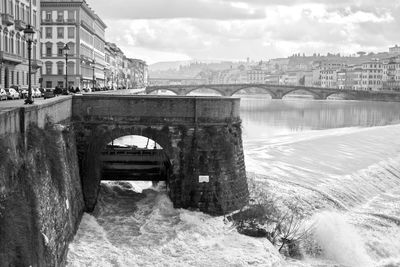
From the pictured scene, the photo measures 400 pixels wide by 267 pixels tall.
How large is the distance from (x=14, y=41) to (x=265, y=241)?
117ft

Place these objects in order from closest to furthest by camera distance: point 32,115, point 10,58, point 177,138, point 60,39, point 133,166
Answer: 1. point 32,115
2. point 177,138
3. point 133,166
4. point 10,58
5. point 60,39

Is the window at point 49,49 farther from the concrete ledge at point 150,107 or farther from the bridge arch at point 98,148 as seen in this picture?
the bridge arch at point 98,148

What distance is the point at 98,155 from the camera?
2402 centimetres

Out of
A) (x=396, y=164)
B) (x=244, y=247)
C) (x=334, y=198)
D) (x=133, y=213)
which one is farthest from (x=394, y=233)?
(x=396, y=164)

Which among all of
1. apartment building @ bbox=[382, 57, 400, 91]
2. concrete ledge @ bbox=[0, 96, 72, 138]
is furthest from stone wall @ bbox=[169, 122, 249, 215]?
apartment building @ bbox=[382, 57, 400, 91]

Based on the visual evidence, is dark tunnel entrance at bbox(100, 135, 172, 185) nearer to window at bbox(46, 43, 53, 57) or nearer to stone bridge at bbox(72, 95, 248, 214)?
stone bridge at bbox(72, 95, 248, 214)

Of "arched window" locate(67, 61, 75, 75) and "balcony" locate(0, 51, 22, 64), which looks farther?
"arched window" locate(67, 61, 75, 75)

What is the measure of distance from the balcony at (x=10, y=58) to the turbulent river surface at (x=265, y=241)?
1991 cm

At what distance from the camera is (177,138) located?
78.6 feet

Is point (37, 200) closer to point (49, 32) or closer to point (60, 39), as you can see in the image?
point (60, 39)

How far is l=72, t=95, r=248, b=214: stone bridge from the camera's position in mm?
23766

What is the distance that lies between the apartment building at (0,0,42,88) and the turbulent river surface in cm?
2042

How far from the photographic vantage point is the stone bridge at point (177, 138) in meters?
23.8

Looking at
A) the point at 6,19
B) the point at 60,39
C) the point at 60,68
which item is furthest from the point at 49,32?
the point at 6,19
